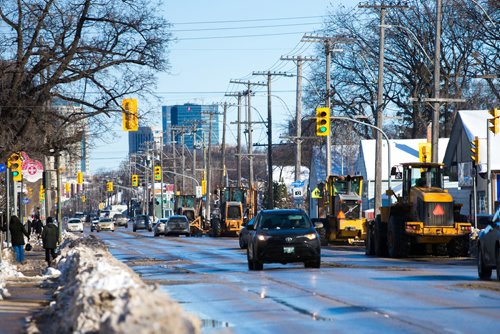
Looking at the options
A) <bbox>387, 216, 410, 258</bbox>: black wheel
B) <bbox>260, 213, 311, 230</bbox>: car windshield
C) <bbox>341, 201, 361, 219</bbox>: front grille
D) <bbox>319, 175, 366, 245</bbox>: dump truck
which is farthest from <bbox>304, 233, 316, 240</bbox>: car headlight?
<bbox>341, 201, 361, 219</bbox>: front grille

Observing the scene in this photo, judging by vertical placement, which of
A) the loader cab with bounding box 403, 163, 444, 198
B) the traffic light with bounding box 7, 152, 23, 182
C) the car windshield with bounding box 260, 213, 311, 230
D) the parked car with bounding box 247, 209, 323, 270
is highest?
the traffic light with bounding box 7, 152, 23, 182

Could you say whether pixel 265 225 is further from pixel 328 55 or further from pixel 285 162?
pixel 285 162

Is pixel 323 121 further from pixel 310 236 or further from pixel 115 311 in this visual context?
pixel 115 311

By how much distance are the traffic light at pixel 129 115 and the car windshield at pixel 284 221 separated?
30.4ft

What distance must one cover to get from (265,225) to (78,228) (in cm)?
7406

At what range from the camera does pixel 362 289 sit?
71.1 feet

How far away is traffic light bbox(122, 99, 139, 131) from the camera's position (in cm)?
3891

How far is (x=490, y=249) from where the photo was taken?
24.1 metres

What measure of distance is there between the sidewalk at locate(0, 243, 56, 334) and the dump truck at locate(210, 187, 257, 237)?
144 feet

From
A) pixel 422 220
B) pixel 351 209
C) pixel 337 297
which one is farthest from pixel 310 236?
pixel 351 209

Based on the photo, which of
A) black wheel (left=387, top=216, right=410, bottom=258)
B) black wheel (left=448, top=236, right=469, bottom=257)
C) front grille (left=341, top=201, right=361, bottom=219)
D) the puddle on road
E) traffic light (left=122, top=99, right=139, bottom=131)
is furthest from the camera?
front grille (left=341, top=201, right=361, bottom=219)

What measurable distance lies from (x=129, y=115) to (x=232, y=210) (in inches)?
1421

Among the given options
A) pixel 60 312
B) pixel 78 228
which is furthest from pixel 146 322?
pixel 78 228

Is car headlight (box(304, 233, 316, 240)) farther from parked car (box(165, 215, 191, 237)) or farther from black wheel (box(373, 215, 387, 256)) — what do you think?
parked car (box(165, 215, 191, 237))
